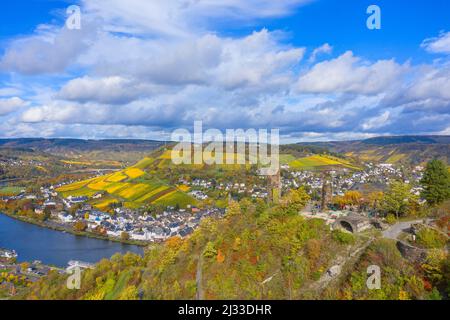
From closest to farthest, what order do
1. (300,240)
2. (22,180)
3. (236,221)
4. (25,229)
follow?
(300,240) → (236,221) → (25,229) → (22,180)

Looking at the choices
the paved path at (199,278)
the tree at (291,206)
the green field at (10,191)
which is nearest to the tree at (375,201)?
the tree at (291,206)

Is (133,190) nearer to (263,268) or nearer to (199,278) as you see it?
(199,278)

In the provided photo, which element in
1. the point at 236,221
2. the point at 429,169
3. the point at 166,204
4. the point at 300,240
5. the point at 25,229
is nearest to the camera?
the point at 300,240

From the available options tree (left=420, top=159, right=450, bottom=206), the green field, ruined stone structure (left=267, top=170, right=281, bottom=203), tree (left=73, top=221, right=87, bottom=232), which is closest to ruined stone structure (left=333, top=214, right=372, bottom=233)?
tree (left=420, top=159, right=450, bottom=206)

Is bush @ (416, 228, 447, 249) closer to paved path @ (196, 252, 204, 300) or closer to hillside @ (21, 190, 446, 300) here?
hillside @ (21, 190, 446, 300)
